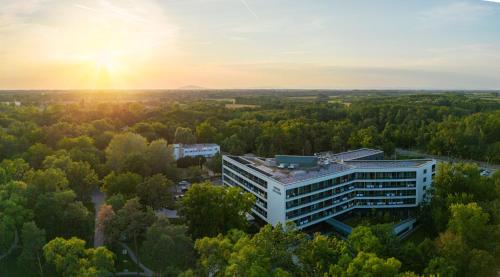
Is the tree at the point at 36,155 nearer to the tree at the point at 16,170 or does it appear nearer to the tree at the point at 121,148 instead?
the tree at the point at 16,170

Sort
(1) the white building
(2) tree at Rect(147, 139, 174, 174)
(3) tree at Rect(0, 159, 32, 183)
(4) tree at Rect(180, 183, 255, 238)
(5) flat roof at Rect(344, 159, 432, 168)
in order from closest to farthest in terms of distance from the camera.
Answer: (4) tree at Rect(180, 183, 255, 238), (1) the white building, (3) tree at Rect(0, 159, 32, 183), (5) flat roof at Rect(344, 159, 432, 168), (2) tree at Rect(147, 139, 174, 174)

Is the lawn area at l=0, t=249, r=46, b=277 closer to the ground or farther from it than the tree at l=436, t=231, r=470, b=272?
closer to the ground

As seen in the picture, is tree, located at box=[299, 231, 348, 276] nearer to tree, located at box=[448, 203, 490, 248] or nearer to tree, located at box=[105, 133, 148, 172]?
tree, located at box=[448, 203, 490, 248]

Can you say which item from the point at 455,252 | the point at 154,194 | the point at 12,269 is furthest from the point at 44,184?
the point at 455,252

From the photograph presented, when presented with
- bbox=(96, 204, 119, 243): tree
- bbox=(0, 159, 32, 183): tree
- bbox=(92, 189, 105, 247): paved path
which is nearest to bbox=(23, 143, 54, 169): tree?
bbox=(0, 159, 32, 183): tree

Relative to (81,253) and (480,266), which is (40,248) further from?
(480,266)

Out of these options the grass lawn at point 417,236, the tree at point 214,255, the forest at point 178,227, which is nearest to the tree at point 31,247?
the forest at point 178,227

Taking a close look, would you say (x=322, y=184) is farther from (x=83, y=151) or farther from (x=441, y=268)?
(x=83, y=151)

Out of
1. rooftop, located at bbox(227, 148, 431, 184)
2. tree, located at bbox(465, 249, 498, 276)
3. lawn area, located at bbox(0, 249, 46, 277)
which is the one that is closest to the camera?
tree, located at bbox(465, 249, 498, 276)
